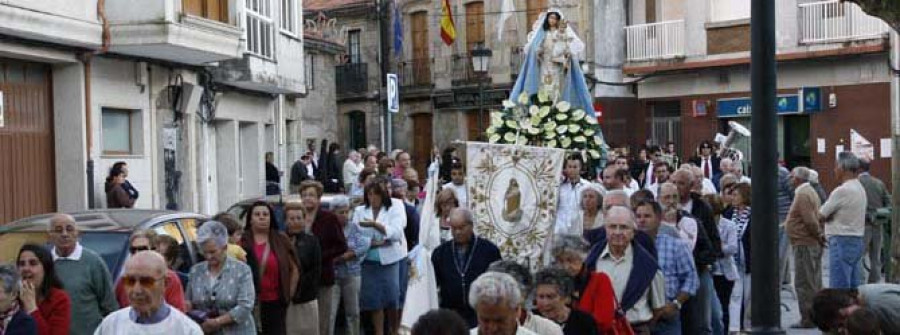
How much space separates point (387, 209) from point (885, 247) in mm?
6523

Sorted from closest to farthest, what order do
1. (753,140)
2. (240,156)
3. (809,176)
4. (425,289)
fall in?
(753,140) < (425,289) < (809,176) < (240,156)

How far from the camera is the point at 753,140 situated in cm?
805

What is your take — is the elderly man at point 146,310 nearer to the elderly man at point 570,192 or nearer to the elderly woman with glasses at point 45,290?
the elderly woman with glasses at point 45,290

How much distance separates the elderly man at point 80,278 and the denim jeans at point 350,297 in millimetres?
4014

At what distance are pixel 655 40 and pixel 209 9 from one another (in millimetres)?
15835

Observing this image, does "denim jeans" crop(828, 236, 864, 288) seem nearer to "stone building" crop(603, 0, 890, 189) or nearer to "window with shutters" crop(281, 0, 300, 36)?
"stone building" crop(603, 0, 890, 189)

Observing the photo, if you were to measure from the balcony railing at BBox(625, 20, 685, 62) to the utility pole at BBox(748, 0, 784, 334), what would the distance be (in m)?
25.1

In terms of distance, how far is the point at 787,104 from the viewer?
3069 centimetres

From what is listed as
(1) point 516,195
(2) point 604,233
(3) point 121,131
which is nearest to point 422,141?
(3) point 121,131

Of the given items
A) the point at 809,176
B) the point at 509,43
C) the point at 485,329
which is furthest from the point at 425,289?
the point at 509,43

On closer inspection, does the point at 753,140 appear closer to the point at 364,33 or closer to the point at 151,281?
the point at 151,281

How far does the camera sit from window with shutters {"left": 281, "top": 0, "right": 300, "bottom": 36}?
27.8 metres

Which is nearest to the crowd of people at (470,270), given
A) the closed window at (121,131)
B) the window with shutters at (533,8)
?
the closed window at (121,131)

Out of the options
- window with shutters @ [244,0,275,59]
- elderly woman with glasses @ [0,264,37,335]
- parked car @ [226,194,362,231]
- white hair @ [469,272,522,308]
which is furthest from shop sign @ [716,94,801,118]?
elderly woman with glasses @ [0,264,37,335]
